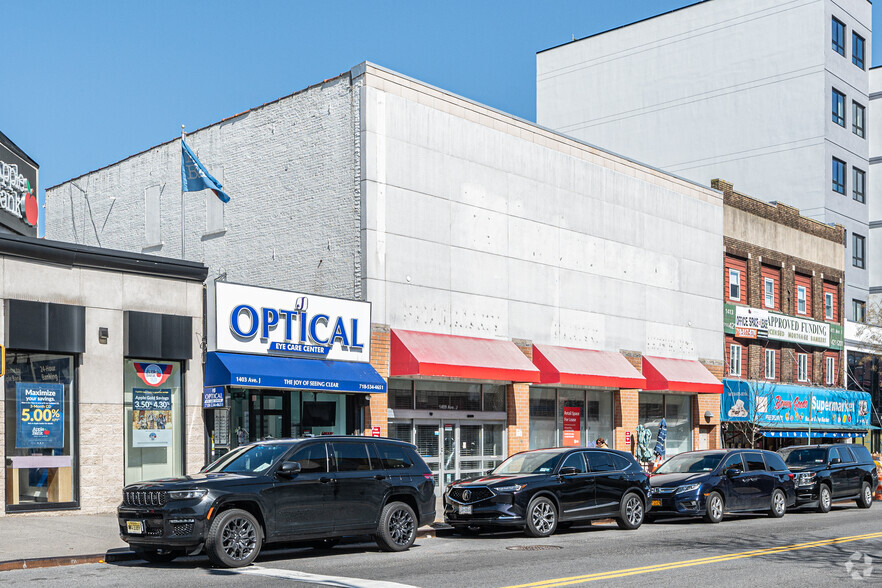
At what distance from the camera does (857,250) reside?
2137 inches

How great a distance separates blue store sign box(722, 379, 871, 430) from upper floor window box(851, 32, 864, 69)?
62.8 feet

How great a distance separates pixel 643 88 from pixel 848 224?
489 inches

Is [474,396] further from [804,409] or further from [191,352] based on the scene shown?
[804,409]

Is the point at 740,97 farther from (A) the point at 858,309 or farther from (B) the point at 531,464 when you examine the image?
(B) the point at 531,464

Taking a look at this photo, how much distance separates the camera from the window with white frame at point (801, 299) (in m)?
42.2

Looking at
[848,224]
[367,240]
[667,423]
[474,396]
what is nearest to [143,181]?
[367,240]

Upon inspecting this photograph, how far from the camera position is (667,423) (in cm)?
3500

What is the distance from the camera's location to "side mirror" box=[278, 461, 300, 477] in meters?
14.6

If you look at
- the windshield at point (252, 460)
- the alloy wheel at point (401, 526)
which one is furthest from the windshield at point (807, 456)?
the windshield at point (252, 460)

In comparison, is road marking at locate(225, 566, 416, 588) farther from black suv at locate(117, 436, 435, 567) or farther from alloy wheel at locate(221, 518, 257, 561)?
black suv at locate(117, 436, 435, 567)

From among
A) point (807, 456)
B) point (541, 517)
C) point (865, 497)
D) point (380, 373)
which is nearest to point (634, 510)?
point (541, 517)

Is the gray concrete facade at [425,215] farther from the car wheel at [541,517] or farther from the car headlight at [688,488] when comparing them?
the car wheel at [541,517]

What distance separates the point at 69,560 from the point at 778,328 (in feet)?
104

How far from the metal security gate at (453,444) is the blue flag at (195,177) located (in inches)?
282
